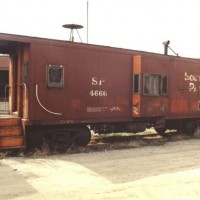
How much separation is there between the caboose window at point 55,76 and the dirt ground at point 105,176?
83.5 inches

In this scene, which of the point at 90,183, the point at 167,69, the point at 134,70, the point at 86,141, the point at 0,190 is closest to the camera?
the point at 0,190

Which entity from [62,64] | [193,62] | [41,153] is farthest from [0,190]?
[193,62]

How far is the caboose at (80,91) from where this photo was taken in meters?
10.8

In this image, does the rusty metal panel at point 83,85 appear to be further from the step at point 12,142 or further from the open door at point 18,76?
the step at point 12,142

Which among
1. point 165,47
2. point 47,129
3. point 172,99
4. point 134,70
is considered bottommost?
point 47,129

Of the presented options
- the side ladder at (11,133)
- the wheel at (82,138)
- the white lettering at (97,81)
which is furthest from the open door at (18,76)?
the white lettering at (97,81)

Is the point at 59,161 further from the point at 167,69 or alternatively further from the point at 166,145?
the point at 167,69

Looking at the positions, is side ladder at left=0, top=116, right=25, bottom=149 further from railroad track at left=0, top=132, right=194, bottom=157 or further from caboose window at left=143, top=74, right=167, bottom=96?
caboose window at left=143, top=74, right=167, bottom=96

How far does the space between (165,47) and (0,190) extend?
36.2 ft

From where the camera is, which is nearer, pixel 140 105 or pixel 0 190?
pixel 0 190

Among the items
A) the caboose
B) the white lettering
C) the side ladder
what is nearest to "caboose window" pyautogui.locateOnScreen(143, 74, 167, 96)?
the caboose

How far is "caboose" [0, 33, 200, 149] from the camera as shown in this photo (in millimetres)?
10836

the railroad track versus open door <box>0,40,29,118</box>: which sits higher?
open door <box>0,40,29,118</box>

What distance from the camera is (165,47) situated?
16.2 meters
